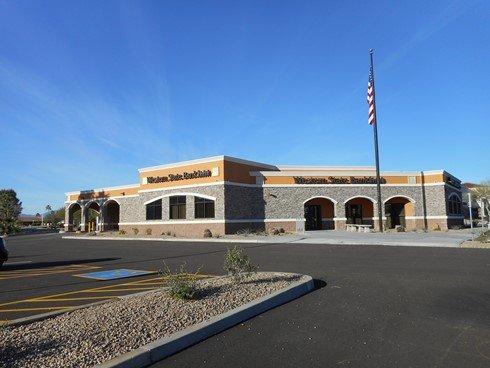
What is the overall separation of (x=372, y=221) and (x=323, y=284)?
1182 inches

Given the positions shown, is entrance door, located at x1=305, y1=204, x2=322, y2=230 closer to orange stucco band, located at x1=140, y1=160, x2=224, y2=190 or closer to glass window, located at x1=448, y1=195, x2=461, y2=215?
orange stucco band, located at x1=140, y1=160, x2=224, y2=190

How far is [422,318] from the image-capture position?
22.6ft

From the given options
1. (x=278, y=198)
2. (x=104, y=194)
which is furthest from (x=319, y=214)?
(x=104, y=194)

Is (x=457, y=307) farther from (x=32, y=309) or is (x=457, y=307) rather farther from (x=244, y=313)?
(x=32, y=309)

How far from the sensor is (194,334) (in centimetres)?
582

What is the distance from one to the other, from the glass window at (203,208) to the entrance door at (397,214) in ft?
55.9

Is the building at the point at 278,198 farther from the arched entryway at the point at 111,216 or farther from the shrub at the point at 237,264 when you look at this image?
the shrub at the point at 237,264

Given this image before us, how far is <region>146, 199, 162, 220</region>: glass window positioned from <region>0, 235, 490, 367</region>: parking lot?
24692 mm

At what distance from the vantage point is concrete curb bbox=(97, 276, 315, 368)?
4879 mm

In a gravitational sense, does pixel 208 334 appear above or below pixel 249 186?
below

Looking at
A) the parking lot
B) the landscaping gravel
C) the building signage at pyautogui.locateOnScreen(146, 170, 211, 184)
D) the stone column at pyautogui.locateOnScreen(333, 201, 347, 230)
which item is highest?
the building signage at pyautogui.locateOnScreen(146, 170, 211, 184)

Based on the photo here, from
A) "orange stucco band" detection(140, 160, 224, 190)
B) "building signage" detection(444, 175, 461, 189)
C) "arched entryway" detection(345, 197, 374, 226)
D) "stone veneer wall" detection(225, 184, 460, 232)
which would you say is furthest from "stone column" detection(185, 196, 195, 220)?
"building signage" detection(444, 175, 461, 189)

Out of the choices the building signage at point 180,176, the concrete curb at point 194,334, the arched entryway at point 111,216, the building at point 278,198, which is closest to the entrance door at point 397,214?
the building at point 278,198

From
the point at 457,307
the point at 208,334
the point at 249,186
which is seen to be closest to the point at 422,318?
the point at 457,307
